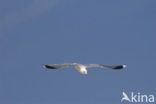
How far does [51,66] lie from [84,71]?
98cm

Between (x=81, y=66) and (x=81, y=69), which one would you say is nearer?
(x=81, y=69)

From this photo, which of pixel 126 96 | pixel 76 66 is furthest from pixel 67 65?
pixel 126 96

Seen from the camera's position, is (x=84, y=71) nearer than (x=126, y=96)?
Yes

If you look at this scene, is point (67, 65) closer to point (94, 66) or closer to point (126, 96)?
point (94, 66)

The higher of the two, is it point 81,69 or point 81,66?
point 81,66

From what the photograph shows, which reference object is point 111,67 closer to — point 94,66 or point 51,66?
point 94,66

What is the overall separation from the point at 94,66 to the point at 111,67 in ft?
1.59

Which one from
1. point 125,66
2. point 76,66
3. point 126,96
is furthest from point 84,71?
point 126,96

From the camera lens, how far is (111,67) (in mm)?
13195

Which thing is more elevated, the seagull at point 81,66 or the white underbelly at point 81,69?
the seagull at point 81,66

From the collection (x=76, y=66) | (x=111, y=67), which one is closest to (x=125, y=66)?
(x=111, y=67)

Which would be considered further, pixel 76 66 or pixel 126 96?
pixel 126 96

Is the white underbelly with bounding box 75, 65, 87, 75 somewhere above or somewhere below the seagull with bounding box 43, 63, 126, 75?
below

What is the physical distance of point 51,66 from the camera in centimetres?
1314
